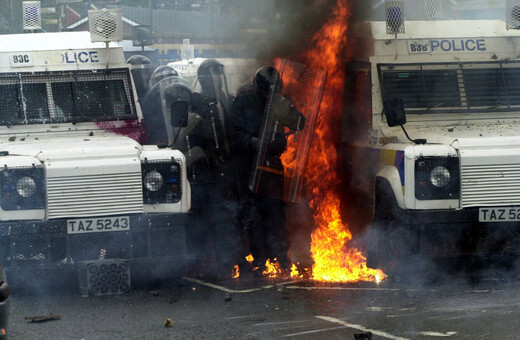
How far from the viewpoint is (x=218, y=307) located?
7.55 m

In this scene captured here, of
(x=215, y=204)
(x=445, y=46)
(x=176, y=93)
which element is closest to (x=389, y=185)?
(x=215, y=204)

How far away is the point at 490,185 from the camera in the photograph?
7895 millimetres

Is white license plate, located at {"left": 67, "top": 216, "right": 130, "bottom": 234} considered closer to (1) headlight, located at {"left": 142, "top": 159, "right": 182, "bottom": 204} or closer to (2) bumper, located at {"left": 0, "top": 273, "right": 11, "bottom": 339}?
(1) headlight, located at {"left": 142, "top": 159, "right": 182, "bottom": 204}

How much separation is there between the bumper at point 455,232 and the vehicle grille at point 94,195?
2.54 m

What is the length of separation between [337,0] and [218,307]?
167 inches

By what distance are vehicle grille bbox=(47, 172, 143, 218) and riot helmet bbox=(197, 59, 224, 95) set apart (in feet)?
8.00

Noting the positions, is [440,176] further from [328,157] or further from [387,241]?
[328,157]

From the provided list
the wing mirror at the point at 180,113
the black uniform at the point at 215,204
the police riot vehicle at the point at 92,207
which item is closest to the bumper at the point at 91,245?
the police riot vehicle at the point at 92,207

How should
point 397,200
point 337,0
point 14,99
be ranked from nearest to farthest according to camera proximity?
point 397,200 < point 14,99 < point 337,0

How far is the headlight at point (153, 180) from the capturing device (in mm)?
7922

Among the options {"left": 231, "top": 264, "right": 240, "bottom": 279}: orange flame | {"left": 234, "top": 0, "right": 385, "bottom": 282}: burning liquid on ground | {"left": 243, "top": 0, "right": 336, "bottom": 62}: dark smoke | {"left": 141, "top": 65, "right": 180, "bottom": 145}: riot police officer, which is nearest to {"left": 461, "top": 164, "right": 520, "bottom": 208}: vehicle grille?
{"left": 234, "top": 0, "right": 385, "bottom": 282}: burning liquid on ground

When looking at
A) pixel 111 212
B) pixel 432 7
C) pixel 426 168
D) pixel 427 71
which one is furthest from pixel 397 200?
pixel 432 7

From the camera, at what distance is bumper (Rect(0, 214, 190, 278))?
7.63 metres

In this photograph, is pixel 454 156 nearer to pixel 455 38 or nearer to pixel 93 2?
pixel 455 38
